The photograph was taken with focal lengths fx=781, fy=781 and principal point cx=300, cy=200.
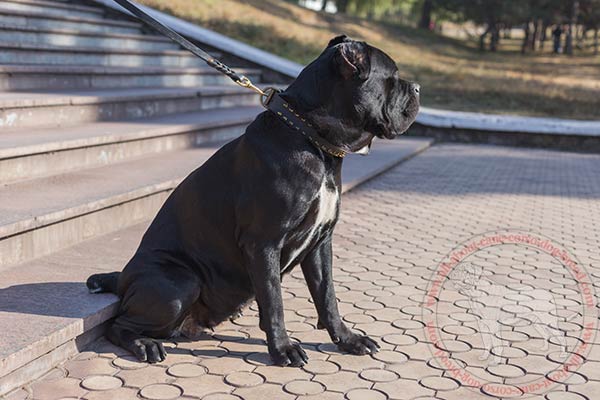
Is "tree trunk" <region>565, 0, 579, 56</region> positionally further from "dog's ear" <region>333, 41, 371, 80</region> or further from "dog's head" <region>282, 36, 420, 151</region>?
"dog's ear" <region>333, 41, 371, 80</region>

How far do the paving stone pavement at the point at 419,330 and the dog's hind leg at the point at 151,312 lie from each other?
67 millimetres

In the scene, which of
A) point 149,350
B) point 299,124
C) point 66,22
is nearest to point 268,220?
point 299,124

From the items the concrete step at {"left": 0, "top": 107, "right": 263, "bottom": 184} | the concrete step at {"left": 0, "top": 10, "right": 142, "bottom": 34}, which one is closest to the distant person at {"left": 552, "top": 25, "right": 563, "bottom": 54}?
the concrete step at {"left": 0, "top": 10, "right": 142, "bottom": 34}

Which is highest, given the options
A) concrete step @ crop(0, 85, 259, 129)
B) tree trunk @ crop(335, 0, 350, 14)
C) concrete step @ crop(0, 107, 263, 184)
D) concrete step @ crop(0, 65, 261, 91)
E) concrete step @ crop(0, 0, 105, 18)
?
tree trunk @ crop(335, 0, 350, 14)

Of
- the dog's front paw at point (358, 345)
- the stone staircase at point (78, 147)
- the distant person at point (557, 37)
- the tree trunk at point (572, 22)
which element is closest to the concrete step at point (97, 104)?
the stone staircase at point (78, 147)

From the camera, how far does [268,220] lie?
3.09 metres

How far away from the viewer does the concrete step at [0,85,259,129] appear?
5.71m

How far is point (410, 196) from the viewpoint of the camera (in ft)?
23.4

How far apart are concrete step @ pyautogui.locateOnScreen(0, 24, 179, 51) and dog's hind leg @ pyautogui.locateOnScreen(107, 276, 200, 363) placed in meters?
4.78

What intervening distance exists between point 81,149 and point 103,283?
2.14m

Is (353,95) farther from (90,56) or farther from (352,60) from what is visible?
(90,56)

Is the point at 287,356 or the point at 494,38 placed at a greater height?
the point at 494,38

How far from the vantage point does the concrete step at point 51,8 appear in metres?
8.45

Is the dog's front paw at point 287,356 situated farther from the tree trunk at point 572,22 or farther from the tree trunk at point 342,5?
the tree trunk at point 342,5
